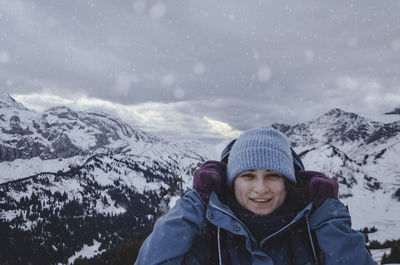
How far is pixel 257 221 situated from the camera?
2939mm

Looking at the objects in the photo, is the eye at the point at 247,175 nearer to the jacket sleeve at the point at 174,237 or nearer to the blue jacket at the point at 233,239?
the blue jacket at the point at 233,239

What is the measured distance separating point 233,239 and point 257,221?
374 millimetres

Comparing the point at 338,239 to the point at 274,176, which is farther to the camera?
the point at 274,176

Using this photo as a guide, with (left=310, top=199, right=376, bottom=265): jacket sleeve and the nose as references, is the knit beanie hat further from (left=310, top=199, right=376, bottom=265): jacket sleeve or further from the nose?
(left=310, top=199, right=376, bottom=265): jacket sleeve

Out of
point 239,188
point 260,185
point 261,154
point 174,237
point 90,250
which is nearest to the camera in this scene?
point 174,237

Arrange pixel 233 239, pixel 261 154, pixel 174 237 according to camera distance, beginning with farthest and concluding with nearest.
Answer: pixel 261 154, pixel 233 239, pixel 174 237

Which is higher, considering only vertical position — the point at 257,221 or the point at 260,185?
the point at 260,185

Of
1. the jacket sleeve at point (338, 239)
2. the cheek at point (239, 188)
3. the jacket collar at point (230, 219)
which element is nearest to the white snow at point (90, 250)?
the cheek at point (239, 188)

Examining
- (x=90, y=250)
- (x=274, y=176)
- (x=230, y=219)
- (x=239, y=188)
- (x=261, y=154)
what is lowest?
(x=90, y=250)

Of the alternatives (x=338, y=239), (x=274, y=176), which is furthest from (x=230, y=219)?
(x=338, y=239)

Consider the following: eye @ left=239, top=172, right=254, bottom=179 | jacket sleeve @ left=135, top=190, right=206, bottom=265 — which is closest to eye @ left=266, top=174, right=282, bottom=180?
eye @ left=239, top=172, right=254, bottom=179

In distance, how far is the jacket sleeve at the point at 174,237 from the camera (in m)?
2.47

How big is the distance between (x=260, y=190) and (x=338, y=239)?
0.94 m

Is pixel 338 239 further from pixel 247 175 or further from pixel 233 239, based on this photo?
pixel 247 175
